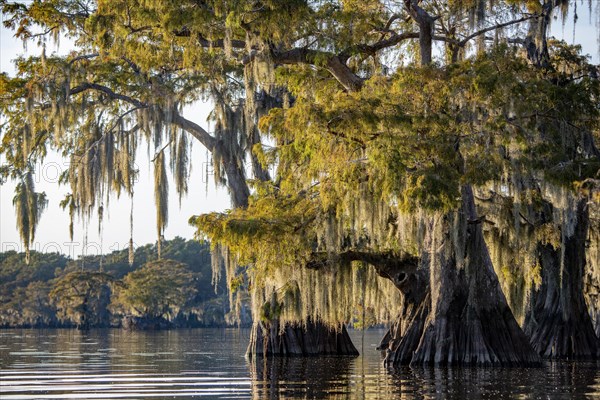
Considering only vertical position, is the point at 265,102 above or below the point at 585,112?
above

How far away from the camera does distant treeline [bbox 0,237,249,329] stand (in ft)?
269

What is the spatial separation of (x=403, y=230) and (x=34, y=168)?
12.6 meters

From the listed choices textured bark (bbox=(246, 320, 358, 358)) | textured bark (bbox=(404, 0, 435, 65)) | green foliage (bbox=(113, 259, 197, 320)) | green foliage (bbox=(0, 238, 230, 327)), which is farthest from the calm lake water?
green foliage (bbox=(0, 238, 230, 327))

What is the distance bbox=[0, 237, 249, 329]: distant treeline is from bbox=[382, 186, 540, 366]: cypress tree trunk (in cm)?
5590

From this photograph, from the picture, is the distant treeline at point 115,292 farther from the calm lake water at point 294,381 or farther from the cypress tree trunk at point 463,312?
the cypress tree trunk at point 463,312

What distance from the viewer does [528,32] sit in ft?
71.4

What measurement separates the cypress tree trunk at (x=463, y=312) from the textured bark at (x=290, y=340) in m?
6.18

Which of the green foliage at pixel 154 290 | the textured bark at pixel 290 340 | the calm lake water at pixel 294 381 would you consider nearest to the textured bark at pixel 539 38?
the calm lake water at pixel 294 381

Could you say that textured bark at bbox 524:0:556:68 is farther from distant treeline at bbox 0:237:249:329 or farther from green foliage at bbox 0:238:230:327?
green foliage at bbox 0:238:230:327

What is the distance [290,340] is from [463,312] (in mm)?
7726

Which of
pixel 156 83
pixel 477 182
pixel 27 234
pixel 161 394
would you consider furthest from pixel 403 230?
pixel 27 234

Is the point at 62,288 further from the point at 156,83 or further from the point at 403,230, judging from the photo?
the point at 403,230

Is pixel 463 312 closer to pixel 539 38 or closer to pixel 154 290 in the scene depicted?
pixel 539 38

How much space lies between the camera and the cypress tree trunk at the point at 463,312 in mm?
18438
